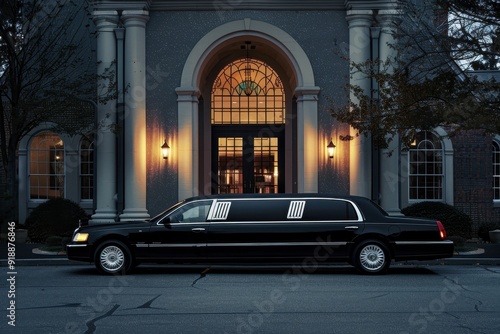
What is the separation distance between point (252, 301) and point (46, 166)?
50.4 feet

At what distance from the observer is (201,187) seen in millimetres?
24312

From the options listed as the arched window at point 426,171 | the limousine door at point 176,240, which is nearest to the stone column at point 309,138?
the arched window at point 426,171

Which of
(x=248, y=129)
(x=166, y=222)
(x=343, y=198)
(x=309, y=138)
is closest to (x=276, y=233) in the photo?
(x=343, y=198)

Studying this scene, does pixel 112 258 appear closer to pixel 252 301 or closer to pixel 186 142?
pixel 252 301

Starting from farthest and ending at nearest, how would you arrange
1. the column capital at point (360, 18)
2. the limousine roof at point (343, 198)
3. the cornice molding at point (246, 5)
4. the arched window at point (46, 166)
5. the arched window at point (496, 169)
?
the arched window at point (496, 169) → the arched window at point (46, 166) → the cornice molding at point (246, 5) → the column capital at point (360, 18) → the limousine roof at point (343, 198)

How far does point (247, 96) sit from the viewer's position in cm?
2488

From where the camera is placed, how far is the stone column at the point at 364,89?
2169cm

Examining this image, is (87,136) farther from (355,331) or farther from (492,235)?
(355,331)

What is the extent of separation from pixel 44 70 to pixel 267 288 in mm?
11576

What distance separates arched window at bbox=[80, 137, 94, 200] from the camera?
24.4m

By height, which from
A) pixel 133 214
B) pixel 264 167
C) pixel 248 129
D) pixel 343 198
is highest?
pixel 248 129

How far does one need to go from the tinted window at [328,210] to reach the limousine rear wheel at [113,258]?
11.5 ft

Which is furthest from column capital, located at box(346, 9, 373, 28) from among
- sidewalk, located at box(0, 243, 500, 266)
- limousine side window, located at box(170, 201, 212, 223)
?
limousine side window, located at box(170, 201, 212, 223)

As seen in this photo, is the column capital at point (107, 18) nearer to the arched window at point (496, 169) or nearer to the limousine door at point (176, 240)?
the limousine door at point (176, 240)
